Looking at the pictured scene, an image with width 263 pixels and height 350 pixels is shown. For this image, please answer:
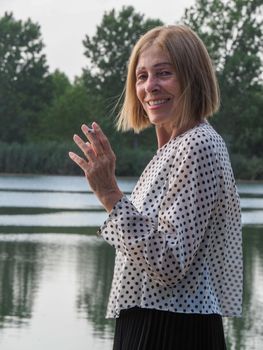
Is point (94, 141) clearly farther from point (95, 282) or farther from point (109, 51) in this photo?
point (109, 51)

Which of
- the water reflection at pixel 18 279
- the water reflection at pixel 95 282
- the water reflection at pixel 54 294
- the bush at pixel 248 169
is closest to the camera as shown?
the water reflection at pixel 54 294

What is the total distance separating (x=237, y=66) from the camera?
5641 centimetres

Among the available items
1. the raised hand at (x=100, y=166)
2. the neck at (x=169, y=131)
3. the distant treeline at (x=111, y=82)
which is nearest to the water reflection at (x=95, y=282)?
the neck at (x=169, y=131)

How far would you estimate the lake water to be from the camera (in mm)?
7590

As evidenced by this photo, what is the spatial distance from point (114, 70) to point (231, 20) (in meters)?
6.58

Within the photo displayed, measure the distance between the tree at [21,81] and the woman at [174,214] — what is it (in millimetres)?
52430

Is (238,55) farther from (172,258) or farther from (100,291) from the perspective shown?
(172,258)

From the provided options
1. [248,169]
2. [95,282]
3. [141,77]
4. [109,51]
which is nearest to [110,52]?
[109,51]

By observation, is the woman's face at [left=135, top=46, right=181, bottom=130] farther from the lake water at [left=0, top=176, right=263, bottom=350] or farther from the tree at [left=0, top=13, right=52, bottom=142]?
the tree at [left=0, top=13, right=52, bottom=142]

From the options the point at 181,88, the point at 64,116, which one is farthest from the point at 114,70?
the point at 181,88

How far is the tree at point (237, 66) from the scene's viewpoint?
55.5 m

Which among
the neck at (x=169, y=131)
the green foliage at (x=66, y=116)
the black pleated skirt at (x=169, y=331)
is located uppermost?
the green foliage at (x=66, y=116)

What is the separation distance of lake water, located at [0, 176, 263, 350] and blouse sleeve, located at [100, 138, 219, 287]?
547 centimetres

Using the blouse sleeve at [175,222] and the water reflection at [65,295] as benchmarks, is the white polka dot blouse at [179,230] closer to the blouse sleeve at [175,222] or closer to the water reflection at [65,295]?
the blouse sleeve at [175,222]
